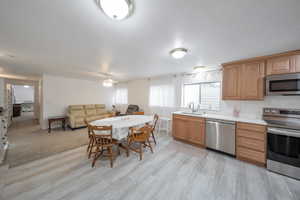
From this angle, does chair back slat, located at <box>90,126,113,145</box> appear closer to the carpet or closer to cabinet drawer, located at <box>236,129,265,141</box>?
the carpet

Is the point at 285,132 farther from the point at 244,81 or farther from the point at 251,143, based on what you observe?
the point at 244,81

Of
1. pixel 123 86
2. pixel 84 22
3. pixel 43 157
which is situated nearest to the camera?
pixel 84 22

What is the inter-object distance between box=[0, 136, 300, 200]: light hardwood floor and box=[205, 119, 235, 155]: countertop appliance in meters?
0.29

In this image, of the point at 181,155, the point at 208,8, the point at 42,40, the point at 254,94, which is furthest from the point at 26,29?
the point at 254,94

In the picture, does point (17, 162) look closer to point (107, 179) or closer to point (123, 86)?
point (107, 179)

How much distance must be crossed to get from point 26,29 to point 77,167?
2.47m

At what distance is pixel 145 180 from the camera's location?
5.93 ft

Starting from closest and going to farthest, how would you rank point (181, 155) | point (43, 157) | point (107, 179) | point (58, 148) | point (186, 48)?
point (107, 179) → point (186, 48) → point (43, 157) → point (181, 155) → point (58, 148)

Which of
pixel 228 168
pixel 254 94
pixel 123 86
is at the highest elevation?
pixel 123 86

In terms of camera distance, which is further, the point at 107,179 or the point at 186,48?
the point at 186,48

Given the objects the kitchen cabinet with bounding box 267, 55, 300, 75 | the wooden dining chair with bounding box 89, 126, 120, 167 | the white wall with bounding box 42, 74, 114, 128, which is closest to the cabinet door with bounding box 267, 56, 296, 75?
the kitchen cabinet with bounding box 267, 55, 300, 75

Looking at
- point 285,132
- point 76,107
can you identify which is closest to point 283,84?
point 285,132

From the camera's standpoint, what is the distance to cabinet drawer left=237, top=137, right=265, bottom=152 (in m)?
2.20

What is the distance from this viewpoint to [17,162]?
2.20 metres
